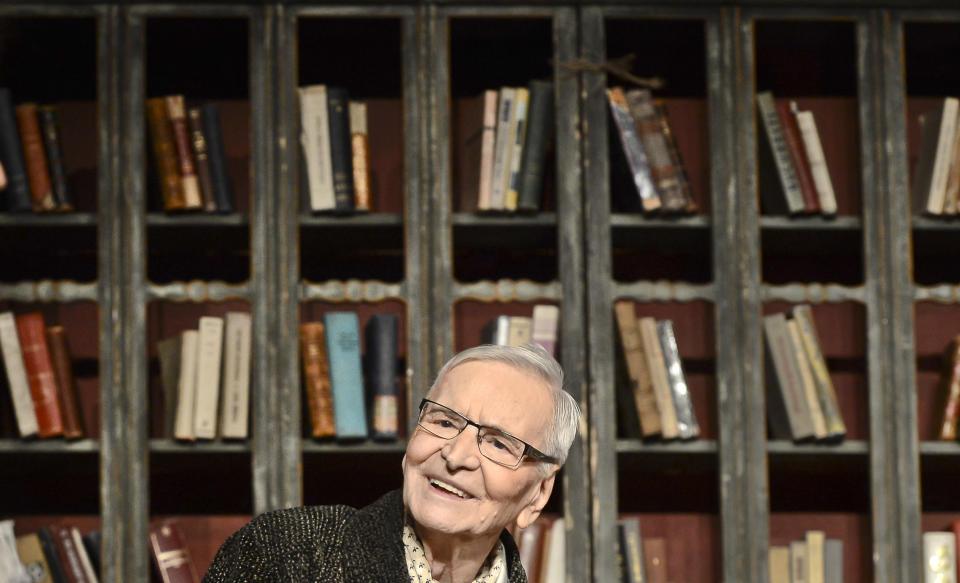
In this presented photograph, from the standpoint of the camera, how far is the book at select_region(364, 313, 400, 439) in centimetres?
283

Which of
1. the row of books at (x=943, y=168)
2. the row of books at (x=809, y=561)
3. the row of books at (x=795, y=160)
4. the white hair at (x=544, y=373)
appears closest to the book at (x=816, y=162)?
the row of books at (x=795, y=160)

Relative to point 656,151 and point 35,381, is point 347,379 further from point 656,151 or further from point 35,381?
point 656,151

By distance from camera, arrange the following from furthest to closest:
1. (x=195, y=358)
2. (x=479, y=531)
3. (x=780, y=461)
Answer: (x=780, y=461), (x=195, y=358), (x=479, y=531)

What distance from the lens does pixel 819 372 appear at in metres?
2.90

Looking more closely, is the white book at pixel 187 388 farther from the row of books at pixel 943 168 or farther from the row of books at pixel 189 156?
the row of books at pixel 943 168

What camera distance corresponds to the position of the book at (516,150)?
290 cm

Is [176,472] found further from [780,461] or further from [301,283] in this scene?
[780,461]

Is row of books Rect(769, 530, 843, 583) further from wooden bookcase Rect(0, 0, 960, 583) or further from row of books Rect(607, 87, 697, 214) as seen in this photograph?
row of books Rect(607, 87, 697, 214)

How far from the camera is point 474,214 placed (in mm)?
2926

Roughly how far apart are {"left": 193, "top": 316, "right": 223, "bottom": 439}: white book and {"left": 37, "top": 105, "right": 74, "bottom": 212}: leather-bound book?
1.47 ft

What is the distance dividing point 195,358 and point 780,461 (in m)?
1.46

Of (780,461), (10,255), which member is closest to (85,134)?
(10,255)

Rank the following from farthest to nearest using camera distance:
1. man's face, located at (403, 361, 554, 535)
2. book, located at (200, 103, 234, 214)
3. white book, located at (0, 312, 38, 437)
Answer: book, located at (200, 103, 234, 214) → white book, located at (0, 312, 38, 437) → man's face, located at (403, 361, 554, 535)

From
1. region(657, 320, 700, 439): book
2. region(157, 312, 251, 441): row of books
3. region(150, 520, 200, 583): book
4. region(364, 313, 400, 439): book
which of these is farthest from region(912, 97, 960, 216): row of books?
region(150, 520, 200, 583): book
